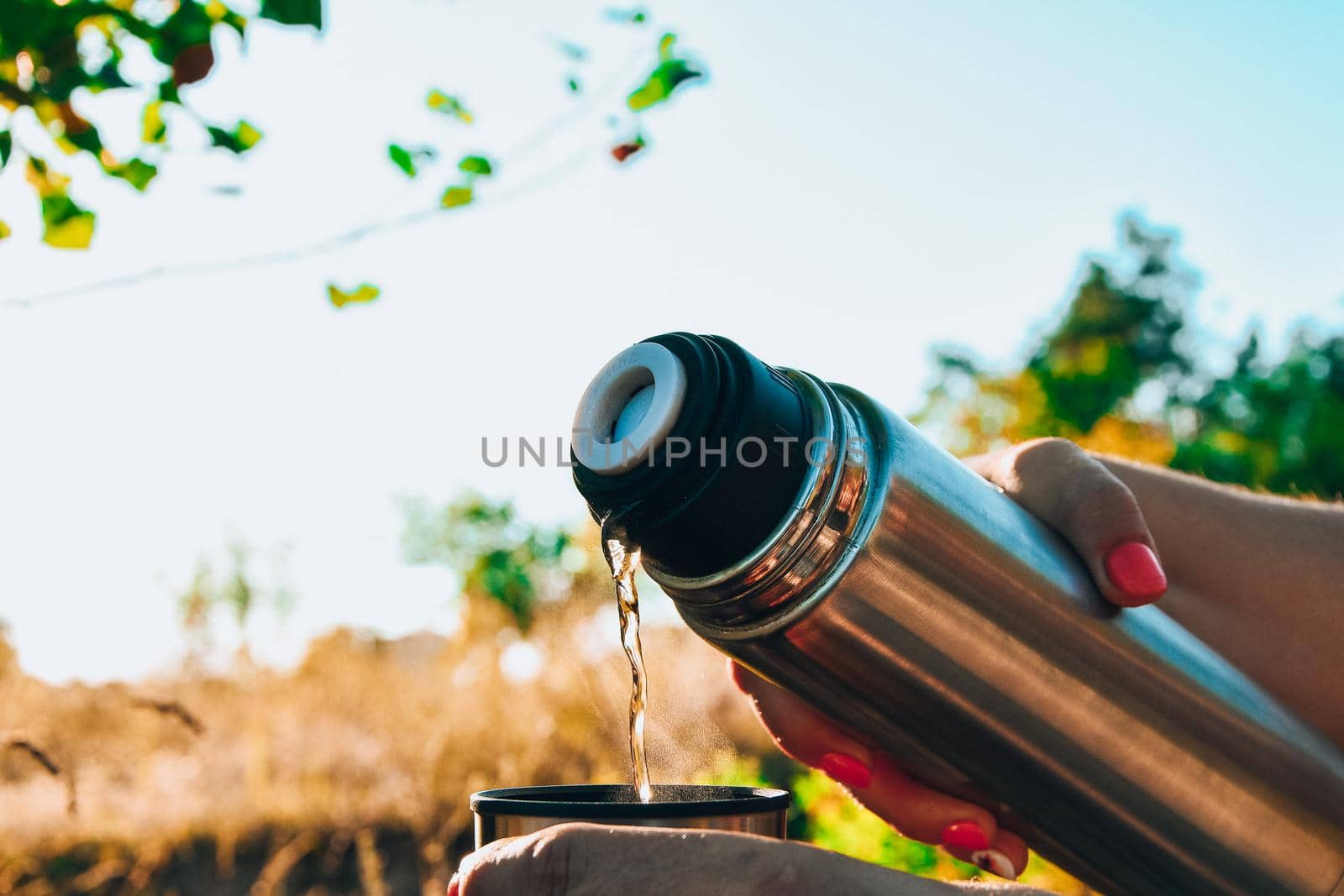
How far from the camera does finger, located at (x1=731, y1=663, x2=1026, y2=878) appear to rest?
4.48 feet

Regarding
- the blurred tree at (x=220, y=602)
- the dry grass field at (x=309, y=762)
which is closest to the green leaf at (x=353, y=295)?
the dry grass field at (x=309, y=762)

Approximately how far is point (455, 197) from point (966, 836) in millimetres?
1420

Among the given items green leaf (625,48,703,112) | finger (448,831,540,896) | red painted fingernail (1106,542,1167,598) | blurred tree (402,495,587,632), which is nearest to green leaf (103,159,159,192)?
green leaf (625,48,703,112)

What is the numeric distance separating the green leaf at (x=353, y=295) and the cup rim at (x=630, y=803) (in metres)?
1.22

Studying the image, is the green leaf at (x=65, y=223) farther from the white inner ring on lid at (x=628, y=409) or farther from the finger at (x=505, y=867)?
the finger at (x=505, y=867)

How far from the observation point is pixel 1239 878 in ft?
3.67

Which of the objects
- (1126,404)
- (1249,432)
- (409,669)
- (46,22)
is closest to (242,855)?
(409,669)

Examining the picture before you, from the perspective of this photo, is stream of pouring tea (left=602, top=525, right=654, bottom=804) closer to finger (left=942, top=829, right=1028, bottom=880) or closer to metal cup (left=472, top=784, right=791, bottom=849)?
metal cup (left=472, top=784, right=791, bottom=849)

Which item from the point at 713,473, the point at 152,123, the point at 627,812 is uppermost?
the point at 152,123

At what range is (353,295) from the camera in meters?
1.95

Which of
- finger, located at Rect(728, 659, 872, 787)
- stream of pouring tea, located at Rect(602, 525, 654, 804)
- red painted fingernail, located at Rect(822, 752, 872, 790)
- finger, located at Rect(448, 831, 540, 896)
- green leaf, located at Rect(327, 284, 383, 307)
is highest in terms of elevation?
green leaf, located at Rect(327, 284, 383, 307)

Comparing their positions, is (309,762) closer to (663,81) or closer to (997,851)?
(663,81)

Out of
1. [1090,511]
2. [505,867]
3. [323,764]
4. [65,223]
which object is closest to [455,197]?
[65,223]

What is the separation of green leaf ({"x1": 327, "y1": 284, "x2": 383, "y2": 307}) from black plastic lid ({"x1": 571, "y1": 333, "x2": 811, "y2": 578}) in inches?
45.3
